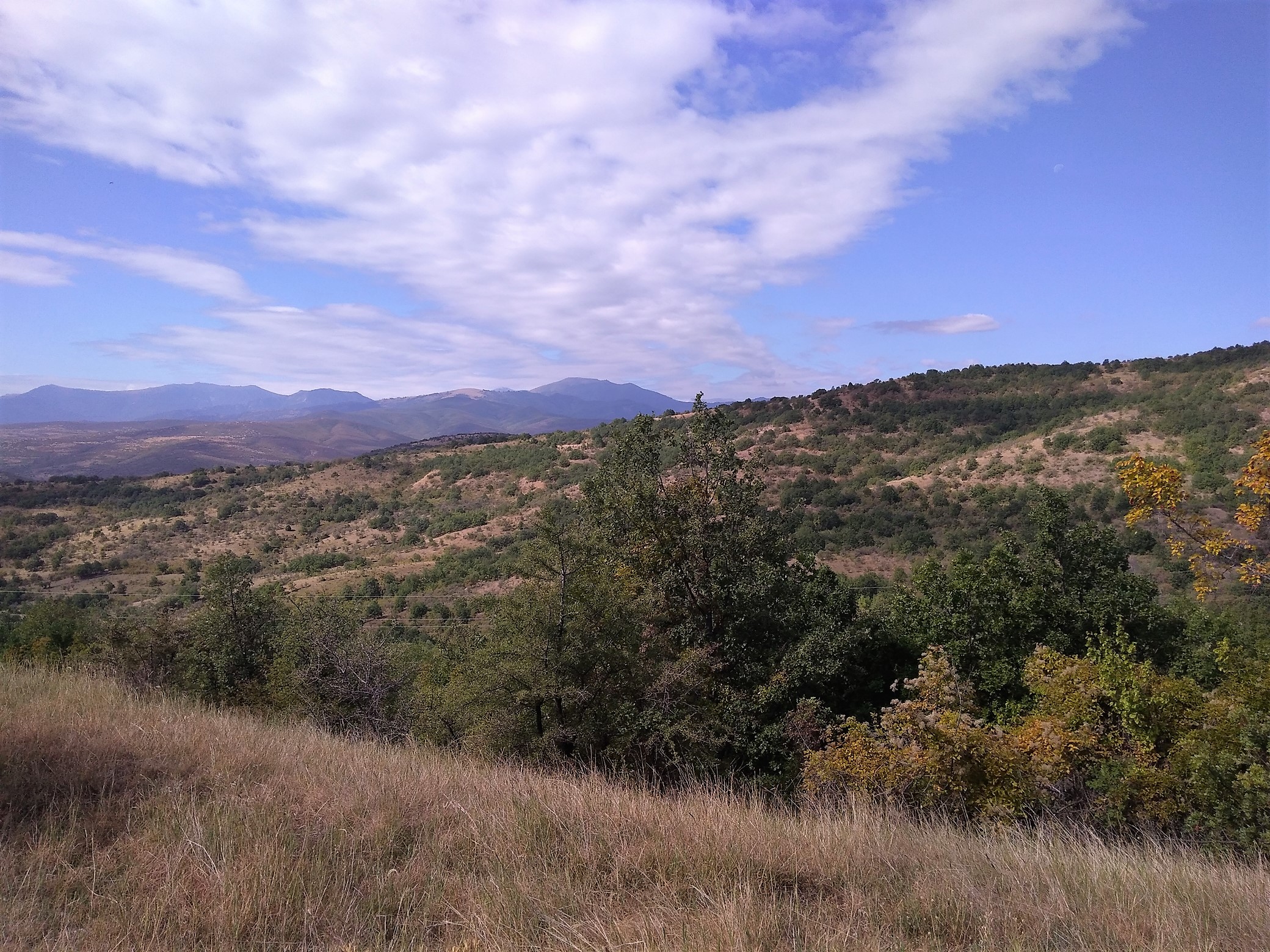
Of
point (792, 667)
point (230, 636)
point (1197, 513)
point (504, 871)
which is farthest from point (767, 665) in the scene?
point (230, 636)

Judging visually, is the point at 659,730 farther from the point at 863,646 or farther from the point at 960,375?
the point at 960,375

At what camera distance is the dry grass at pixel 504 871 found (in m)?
3.24

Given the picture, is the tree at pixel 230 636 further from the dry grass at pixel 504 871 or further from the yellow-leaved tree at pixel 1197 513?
the yellow-leaved tree at pixel 1197 513

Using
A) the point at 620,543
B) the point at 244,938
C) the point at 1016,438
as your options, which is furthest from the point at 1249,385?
the point at 244,938

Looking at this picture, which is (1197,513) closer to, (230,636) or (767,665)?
(767,665)

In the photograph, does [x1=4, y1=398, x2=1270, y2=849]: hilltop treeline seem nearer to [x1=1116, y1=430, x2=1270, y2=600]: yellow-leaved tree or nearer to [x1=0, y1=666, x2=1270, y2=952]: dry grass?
[x1=1116, y1=430, x2=1270, y2=600]: yellow-leaved tree

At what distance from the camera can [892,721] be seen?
32.3 ft

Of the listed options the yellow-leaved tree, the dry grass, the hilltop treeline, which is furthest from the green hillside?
the dry grass

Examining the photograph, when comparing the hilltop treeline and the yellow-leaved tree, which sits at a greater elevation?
the yellow-leaved tree

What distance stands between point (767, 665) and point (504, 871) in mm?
11060

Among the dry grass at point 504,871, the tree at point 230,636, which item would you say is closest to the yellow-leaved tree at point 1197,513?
the dry grass at point 504,871

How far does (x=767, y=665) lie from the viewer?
557 inches

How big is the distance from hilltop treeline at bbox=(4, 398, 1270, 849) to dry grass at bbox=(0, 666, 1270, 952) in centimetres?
299

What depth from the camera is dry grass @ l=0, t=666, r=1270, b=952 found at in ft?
10.6
